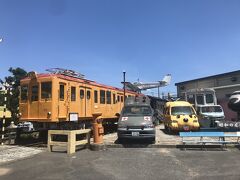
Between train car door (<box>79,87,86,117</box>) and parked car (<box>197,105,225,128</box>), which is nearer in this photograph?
train car door (<box>79,87,86,117</box>)

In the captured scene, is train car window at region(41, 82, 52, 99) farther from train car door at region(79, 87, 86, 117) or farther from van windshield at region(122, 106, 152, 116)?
van windshield at region(122, 106, 152, 116)

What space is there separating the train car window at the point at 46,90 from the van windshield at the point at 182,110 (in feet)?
27.0

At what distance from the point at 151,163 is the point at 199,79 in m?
33.0

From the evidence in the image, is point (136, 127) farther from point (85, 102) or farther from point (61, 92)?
point (85, 102)

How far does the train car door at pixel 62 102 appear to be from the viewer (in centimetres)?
1525

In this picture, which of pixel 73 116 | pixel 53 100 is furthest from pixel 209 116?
pixel 53 100

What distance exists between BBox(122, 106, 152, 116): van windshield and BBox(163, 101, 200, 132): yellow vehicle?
2.76 metres

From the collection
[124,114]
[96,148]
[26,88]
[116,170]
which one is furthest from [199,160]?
[26,88]

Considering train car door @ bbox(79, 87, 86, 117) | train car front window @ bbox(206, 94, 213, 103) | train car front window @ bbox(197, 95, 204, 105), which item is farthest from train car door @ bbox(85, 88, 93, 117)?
train car front window @ bbox(206, 94, 213, 103)

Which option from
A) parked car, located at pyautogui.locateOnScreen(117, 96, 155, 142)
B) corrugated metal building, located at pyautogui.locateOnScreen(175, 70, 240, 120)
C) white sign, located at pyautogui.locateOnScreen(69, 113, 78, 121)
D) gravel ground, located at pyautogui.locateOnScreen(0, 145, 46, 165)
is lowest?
gravel ground, located at pyautogui.locateOnScreen(0, 145, 46, 165)

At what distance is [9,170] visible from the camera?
945 centimetres

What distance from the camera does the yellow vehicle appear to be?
18281 millimetres

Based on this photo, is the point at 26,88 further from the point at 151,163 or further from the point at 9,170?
Result: the point at 151,163

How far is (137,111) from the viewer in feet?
54.5
